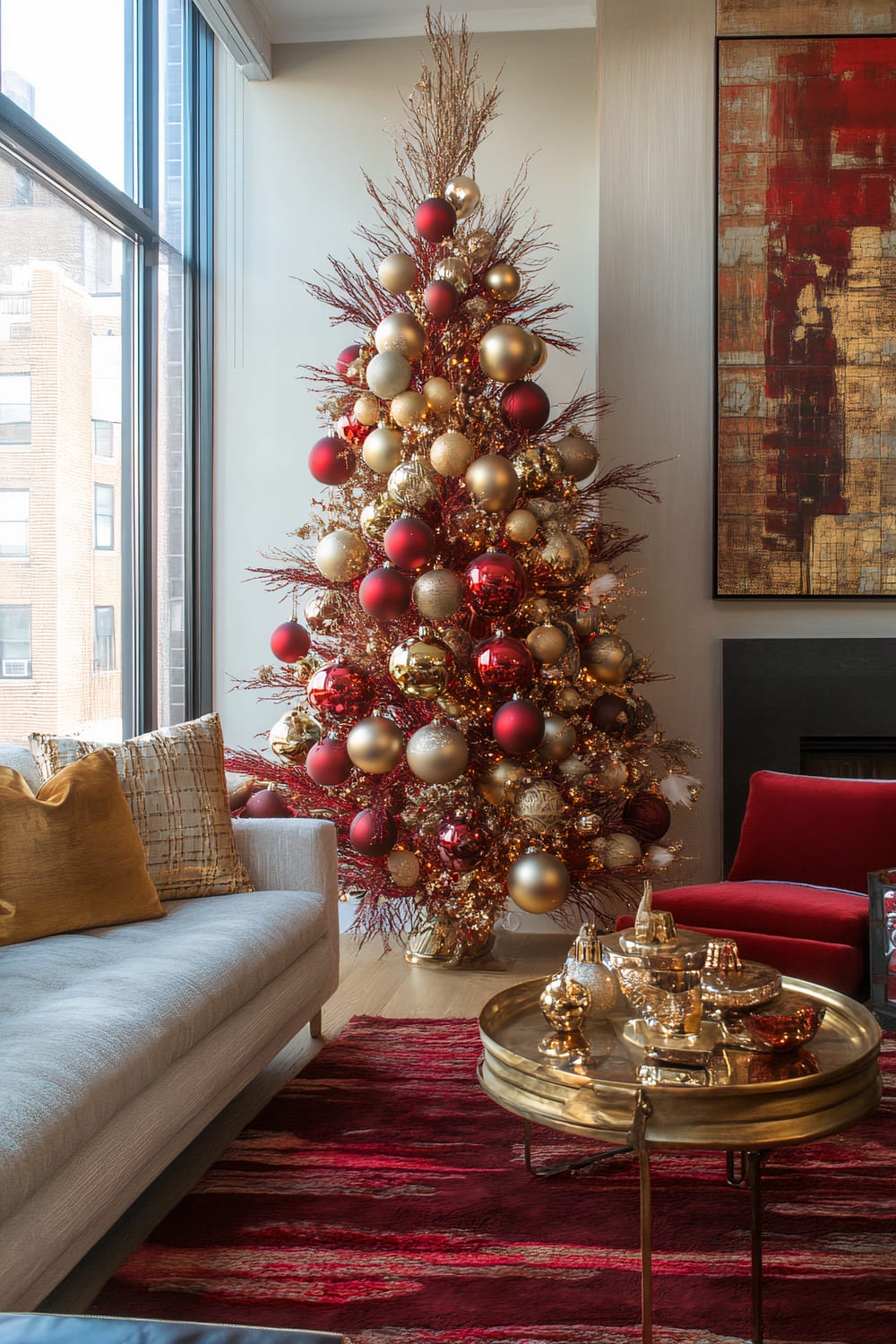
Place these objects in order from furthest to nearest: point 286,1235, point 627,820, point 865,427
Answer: point 865,427 < point 627,820 < point 286,1235

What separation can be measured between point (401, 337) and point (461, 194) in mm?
542

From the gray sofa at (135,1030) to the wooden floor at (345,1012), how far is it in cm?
14

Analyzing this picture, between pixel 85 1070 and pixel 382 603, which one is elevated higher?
pixel 382 603

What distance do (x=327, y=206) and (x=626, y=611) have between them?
6.50 ft

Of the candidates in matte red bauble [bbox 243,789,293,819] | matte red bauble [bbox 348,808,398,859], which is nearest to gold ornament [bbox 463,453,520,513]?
matte red bauble [bbox 348,808,398,859]

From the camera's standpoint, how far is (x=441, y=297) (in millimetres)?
3359

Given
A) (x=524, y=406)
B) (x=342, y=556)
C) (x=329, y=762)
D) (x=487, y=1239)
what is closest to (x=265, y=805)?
(x=329, y=762)

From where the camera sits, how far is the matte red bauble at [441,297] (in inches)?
132

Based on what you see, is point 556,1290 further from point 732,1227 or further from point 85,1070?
point 85,1070

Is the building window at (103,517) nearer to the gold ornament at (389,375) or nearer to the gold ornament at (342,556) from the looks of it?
the gold ornament at (342,556)

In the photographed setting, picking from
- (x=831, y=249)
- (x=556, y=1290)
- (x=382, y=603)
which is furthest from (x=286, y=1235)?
(x=831, y=249)

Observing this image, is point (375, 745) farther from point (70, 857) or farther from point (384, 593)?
point (70, 857)

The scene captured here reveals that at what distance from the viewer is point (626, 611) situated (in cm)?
406

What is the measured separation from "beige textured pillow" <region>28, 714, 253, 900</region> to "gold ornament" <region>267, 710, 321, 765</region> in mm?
685
